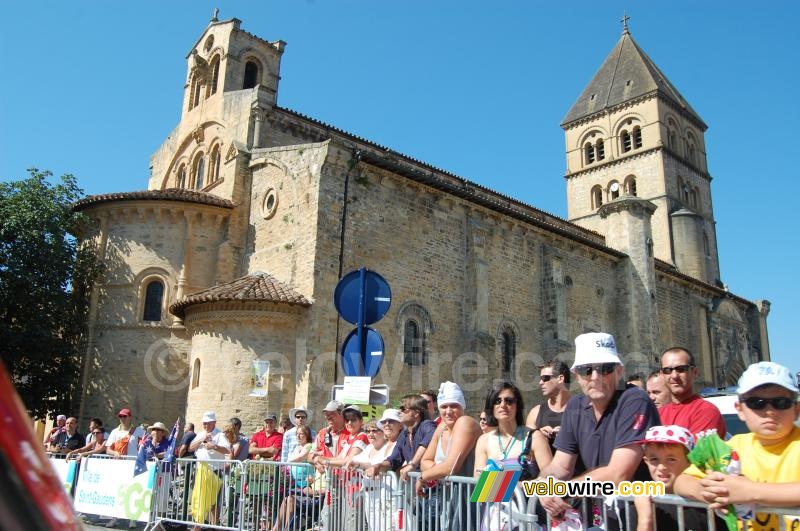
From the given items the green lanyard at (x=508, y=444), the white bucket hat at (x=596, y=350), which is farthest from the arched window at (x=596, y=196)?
the white bucket hat at (x=596, y=350)

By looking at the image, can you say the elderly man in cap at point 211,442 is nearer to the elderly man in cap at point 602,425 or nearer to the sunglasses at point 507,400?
the sunglasses at point 507,400

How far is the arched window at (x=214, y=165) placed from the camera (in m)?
22.2

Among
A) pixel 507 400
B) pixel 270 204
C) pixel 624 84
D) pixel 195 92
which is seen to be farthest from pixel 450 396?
pixel 624 84

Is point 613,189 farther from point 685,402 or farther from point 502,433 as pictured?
point 685,402

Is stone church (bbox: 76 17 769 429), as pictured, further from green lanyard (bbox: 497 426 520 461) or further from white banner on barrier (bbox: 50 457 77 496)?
green lanyard (bbox: 497 426 520 461)

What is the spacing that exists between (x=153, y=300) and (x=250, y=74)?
8.96m

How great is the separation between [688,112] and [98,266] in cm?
4096

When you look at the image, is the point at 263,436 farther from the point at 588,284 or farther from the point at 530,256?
the point at 588,284

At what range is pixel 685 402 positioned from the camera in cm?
484

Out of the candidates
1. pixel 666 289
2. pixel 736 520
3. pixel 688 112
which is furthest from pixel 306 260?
pixel 688 112

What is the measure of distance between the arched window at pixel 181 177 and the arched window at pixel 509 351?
42.2 feet

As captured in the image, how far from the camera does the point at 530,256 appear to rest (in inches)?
933

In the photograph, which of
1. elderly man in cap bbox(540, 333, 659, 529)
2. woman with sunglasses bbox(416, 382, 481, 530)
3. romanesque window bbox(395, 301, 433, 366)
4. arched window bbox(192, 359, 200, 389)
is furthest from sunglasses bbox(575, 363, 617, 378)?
romanesque window bbox(395, 301, 433, 366)

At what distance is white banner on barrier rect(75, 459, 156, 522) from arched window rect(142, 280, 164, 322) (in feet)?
31.4
